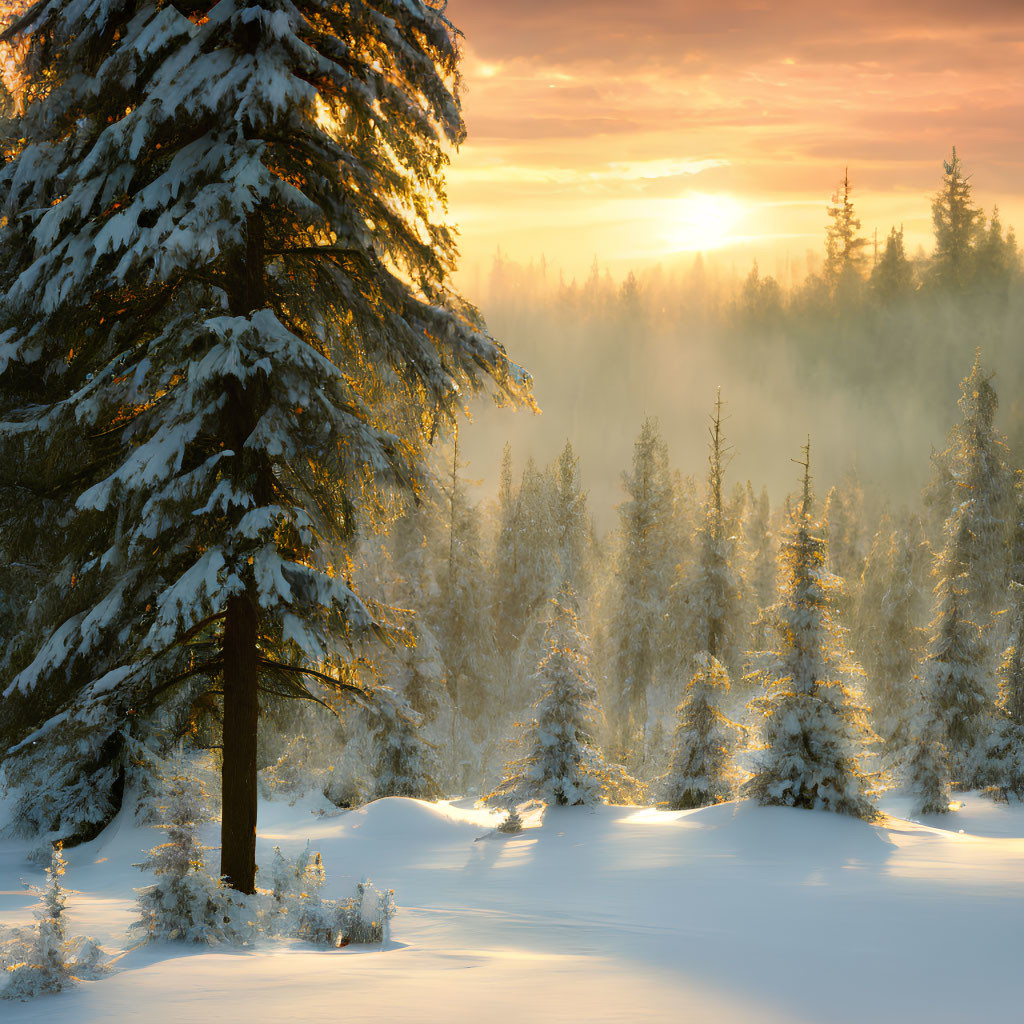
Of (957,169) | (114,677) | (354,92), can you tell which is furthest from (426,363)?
(957,169)

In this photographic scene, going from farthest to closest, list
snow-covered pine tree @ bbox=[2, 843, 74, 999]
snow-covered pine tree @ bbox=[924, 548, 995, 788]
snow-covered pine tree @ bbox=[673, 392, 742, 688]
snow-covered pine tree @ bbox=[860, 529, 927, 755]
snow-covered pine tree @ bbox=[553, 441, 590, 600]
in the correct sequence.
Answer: snow-covered pine tree @ bbox=[553, 441, 590, 600] < snow-covered pine tree @ bbox=[860, 529, 927, 755] < snow-covered pine tree @ bbox=[673, 392, 742, 688] < snow-covered pine tree @ bbox=[924, 548, 995, 788] < snow-covered pine tree @ bbox=[2, 843, 74, 999]

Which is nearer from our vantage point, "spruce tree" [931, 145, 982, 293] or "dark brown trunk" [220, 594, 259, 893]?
"dark brown trunk" [220, 594, 259, 893]

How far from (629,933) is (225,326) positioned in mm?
5978

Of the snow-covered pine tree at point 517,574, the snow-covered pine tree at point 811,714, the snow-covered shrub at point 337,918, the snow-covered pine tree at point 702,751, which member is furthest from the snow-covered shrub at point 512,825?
the snow-covered pine tree at point 517,574

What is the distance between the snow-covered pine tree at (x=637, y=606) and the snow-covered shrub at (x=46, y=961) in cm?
3252

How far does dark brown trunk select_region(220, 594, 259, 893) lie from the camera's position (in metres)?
7.59

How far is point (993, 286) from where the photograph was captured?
95750 mm

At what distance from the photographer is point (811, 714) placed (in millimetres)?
14469

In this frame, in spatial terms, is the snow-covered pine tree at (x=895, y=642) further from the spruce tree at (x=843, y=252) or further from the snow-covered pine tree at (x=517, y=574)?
the spruce tree at (x=843, y=252)

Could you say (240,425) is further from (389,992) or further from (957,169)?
(957,169)

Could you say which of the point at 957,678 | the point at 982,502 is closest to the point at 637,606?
the point at 982,502

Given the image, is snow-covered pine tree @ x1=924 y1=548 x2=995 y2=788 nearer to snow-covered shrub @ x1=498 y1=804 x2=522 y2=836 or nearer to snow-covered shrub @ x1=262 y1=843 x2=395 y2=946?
snow-covered shrub @ x1=498 y1=804 x2=522 y2=836

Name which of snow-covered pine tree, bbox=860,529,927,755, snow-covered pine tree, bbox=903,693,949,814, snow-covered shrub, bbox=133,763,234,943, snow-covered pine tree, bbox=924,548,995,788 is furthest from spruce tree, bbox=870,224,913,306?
snow-covered shrub, bbox=133,763,234,943

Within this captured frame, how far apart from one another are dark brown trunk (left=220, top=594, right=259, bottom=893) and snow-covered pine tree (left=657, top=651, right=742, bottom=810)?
44.2 ft
